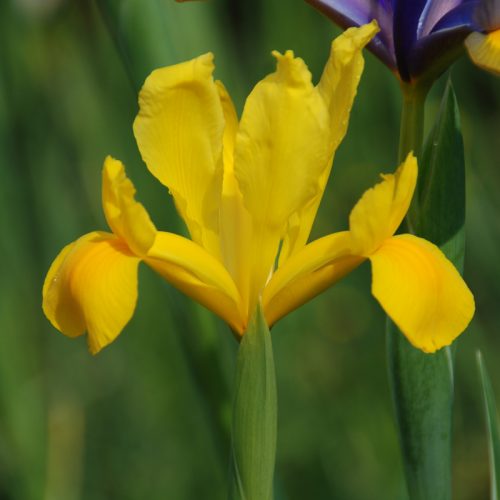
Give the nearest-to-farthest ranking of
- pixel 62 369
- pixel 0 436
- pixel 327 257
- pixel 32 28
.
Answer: pixel 327 257
pixel 0 436
pixel 62 369
pixel 32 28

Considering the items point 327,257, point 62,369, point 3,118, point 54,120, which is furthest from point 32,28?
point 327,257

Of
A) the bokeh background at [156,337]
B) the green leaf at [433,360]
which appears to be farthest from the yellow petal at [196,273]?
the bokeh background at [156,337]

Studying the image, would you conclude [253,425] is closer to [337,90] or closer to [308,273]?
[308,273]

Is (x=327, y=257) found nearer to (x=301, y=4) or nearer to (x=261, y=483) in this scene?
(x=261, y=483)

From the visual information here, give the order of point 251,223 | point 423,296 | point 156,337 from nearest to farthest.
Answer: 1. point 423,296
2. point 251,223
3. point 156,337

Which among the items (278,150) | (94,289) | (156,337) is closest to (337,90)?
(278,150)

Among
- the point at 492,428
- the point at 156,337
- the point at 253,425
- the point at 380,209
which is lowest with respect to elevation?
the point at 156,337

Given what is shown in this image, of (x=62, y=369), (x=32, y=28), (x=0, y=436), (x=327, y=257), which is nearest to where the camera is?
(x=327, y=257)
